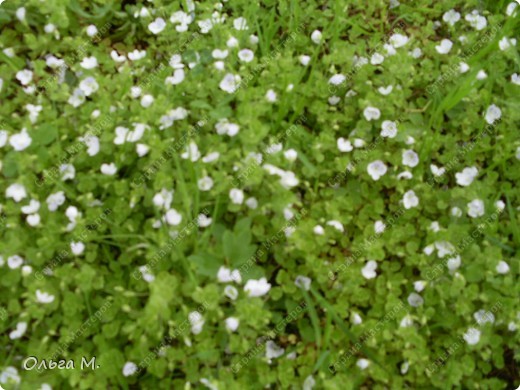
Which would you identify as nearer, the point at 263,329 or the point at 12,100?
the point at 263,329

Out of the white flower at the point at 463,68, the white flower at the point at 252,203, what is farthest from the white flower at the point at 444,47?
the white flower at the point at 252,203

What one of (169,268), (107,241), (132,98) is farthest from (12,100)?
(169,268)

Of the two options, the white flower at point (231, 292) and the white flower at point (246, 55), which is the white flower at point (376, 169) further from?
the white flower at point (231, 292)

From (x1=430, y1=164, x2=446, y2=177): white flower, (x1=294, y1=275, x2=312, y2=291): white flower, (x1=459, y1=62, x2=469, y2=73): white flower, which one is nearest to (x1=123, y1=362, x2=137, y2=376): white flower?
(x1=294, y1=275, x2=312, y2=291): white flower

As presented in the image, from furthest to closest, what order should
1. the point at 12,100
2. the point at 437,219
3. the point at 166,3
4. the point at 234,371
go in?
the point at 166,3 → the point at 12,100 → the point at 437,219 → the point at 234,371

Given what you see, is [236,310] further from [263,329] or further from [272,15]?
[272,15]

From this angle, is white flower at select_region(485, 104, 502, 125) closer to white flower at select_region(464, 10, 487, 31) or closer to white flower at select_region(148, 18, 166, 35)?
white flower at select_region(464, 10, 487, 31)
